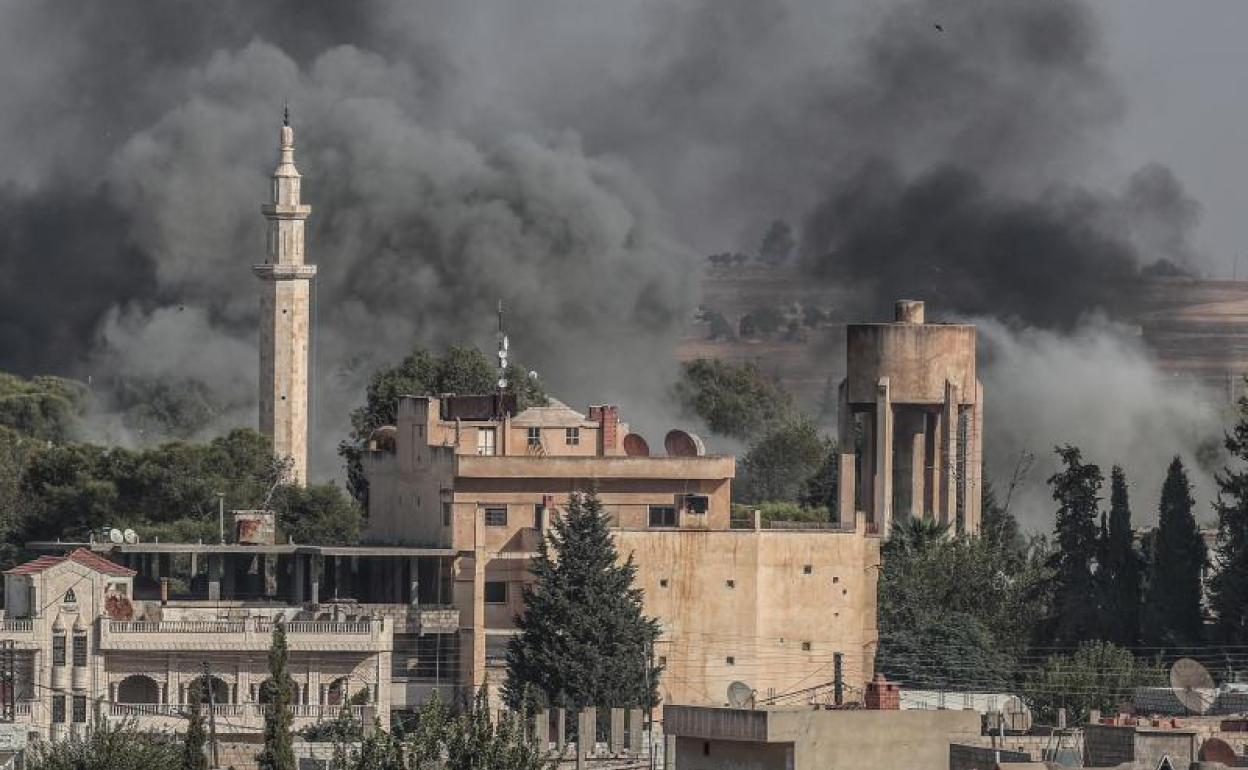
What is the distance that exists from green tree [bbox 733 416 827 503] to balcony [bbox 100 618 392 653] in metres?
41.9

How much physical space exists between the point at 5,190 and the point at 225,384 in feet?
55.4

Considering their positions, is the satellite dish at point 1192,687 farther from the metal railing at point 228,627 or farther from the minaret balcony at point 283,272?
the minaret balcony at point 283,272

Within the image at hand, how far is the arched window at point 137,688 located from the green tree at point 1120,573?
16.1 m

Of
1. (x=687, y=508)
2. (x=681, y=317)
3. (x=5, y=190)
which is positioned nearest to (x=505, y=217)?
(x=681, y=317)

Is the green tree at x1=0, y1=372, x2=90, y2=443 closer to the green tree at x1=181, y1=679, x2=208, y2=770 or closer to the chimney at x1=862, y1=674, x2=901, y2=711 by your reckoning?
Result: the green tree at x1=181, y1=679, x2=208, y2=770

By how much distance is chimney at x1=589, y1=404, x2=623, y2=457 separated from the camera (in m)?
87.4

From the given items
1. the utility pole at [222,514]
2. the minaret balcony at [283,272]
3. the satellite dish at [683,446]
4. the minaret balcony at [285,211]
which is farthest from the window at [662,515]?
the minaret balcony at [283,272]

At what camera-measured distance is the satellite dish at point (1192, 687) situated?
64.4 meters

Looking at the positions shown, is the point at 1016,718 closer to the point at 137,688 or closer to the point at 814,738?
the point at 814,738

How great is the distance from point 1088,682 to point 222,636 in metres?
13.6

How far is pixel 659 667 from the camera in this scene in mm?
77750

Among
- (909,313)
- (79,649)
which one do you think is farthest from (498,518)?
(909,313)

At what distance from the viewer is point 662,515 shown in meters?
85.6

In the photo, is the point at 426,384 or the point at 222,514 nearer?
the point at 222,514
